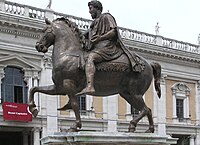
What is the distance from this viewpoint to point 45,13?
1136 inches

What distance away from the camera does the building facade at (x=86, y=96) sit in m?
27.7

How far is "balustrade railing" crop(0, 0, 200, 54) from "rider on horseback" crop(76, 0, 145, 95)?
19.8 metres

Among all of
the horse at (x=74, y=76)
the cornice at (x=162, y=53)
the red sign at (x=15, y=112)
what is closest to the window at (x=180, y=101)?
the cornice at (x=162, y=53)

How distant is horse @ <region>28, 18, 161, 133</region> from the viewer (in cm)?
726

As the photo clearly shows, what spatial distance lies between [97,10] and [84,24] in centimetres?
2229

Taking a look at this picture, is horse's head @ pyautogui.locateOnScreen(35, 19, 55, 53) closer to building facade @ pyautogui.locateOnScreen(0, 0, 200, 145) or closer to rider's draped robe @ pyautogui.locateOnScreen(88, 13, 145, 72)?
rider's draped robe @ pyautogui.locateOnScreen(88, 13, 145, 72)

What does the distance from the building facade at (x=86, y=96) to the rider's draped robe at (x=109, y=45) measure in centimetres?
1946

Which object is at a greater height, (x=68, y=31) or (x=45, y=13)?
(x=45, y=13)

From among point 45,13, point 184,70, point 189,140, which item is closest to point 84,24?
point 45,13

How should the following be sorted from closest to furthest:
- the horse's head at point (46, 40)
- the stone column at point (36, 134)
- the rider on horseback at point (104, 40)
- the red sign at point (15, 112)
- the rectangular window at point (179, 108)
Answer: the rider on horseback at point (104, 40) → the horse's head at point (46, 40) → the red sign at point (15, 112) → the stone column at point (36, 134) → the rectangular window at point (179, 108)

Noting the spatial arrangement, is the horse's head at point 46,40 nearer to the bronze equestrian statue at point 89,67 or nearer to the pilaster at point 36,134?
the bronze equestrian statue at point 89,67

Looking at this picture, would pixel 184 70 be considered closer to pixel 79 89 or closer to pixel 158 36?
pixel 158 36

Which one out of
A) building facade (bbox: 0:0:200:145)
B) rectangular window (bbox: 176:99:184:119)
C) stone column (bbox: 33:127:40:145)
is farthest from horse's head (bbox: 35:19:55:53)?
rectangular window (bbox: 176:99:184:119)

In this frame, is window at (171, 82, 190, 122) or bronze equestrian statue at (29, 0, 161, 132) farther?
window at (171, 82, 190, 122)
